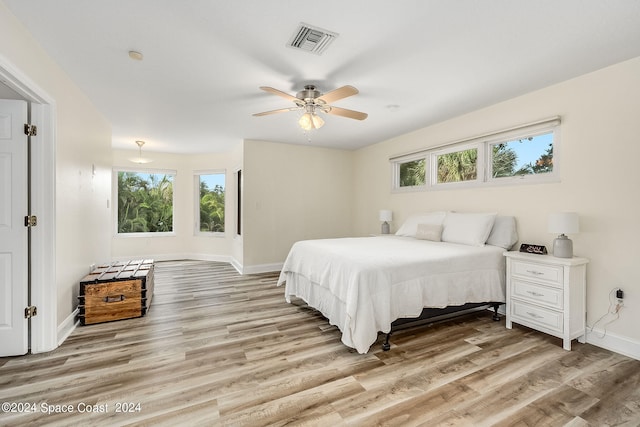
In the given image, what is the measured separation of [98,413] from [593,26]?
411 cm

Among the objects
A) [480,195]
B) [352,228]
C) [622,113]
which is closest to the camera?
[622,113]

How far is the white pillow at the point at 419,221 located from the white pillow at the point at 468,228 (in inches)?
6.6

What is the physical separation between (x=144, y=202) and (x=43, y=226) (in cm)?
449

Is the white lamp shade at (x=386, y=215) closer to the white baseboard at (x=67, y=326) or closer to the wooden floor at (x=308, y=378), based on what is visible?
the wooden floor at (x=308, y=378)

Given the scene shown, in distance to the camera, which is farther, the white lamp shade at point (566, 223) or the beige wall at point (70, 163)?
the white lamp shade at point (566, 223)

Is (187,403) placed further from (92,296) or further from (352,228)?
(352,228)

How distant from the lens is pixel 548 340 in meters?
2.60

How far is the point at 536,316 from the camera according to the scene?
265cm

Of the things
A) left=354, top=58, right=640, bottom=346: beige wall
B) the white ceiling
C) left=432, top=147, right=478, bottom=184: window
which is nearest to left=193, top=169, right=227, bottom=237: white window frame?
the white ceiling

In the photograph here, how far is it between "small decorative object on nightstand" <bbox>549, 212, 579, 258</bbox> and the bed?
0.54m

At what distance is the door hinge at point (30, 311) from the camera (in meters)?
2.27

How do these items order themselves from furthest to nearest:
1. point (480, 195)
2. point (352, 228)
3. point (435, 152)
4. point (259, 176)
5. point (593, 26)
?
point (352, 228) < point (259, 176) < point (435, 152) < point (480, 195) < point (593, 26)

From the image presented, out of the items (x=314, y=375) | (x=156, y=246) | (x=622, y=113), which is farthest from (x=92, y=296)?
(x=622, y=113)

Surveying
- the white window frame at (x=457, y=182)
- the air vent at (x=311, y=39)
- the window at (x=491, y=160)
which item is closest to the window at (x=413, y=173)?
the window at (x=491, y=160)
